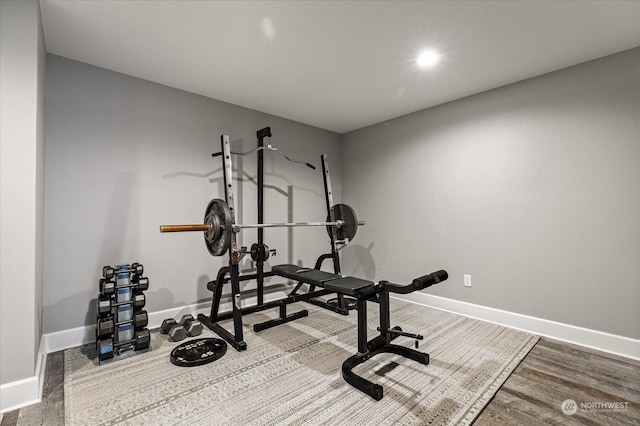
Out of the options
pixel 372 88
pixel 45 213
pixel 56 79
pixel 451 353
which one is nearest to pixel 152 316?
pixel 45 213

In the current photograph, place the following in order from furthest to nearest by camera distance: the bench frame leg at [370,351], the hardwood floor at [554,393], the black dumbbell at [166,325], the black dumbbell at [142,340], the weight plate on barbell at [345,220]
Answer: the weight plate on barbell at [345,220]
the black dumbbell at [166,325]
the black dumbbell at [142,340]
the bench frame leg at [370,351]
the hardwood floor at [554,393]

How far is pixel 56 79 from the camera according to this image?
2352 millimetres

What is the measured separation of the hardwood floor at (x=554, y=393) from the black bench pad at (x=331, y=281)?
916mm

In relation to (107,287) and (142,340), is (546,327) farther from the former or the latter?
(107,287)

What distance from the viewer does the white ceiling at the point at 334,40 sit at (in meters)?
1.83

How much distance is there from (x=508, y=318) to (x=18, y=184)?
3921mm

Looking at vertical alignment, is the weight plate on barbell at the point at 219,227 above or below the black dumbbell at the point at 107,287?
above

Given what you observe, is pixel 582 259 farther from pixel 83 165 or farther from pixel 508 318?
pixel 83 165

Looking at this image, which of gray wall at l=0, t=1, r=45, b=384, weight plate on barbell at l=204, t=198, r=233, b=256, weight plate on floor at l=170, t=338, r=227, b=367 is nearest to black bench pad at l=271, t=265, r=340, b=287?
weight plate on barbell at l=204, t=198, r=233, b=256

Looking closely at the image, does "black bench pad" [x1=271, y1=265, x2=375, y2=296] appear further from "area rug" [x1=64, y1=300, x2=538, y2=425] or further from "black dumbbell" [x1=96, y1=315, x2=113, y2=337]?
"black dumbbell" [x1=96, y1=315, x2=113, y2=337]

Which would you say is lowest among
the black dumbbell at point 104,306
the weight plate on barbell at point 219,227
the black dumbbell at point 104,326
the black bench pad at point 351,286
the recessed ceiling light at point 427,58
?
the black dumbbell at point 104,326

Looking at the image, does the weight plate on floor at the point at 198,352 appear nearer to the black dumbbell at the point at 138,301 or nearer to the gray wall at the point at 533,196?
the black dumbbell at the point at 138,301

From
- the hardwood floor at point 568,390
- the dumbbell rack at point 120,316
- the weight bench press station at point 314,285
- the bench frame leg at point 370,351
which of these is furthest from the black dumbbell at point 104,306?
the hardwood floor at point 568,390

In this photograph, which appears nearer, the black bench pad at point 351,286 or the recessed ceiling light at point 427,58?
the black bench pad at point 351,286
